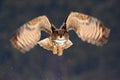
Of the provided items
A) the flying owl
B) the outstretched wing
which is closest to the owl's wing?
the flying owl

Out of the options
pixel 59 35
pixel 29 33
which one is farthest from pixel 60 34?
pixel 29 33

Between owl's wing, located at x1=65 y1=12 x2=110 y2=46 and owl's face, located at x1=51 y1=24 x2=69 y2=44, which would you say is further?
owl's wing, located at x1=65 y1=12 x2=110 y2=46

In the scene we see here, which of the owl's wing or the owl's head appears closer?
the owl's head

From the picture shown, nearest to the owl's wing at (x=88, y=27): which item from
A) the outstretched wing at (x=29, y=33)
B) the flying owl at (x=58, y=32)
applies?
the flying owl at (x=58, y=32)

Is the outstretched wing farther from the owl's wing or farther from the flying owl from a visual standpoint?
the owl's wing

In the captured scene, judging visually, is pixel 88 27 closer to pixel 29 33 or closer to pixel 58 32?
pixel 58 32

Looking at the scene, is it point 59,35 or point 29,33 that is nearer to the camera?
point 59,35
